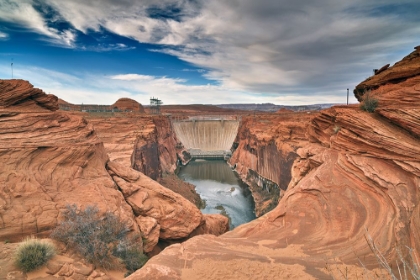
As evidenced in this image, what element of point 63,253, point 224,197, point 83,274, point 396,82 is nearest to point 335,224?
point 396,82

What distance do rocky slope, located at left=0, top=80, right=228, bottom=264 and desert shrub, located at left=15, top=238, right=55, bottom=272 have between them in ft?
5.61

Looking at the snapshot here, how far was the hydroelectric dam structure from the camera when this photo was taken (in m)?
61.6

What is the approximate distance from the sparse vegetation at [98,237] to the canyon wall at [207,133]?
51.8m

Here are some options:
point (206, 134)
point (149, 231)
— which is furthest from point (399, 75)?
point (206, 134)

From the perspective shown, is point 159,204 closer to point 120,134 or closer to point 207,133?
point 120,134

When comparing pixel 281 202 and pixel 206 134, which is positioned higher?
pixel 206 134

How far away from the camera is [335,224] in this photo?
886 centimetres

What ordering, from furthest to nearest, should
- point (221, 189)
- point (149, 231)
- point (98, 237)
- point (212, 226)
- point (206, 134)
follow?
point (206, 134) → point (221, 189) → point (212, 226) → point (149, 231) → point (98, 237)

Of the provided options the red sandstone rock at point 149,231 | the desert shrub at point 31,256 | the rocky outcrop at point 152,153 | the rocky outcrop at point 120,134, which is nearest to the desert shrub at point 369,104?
the red sandstone rock at point 149,231

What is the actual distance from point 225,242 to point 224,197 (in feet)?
77.8

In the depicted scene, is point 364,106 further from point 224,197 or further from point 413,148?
point 224,197

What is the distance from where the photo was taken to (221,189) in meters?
36.2

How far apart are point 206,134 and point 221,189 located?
28.8m

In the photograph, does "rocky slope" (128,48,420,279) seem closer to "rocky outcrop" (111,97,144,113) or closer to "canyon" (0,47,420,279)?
"canyon" (0,47,420,279)
